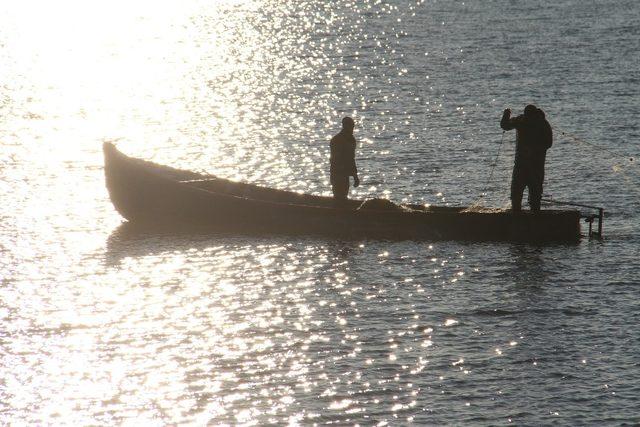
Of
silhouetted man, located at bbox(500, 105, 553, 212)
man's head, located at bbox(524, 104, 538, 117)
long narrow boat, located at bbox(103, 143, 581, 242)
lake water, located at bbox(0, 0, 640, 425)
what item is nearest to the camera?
lake water, located at bbox(0, 0, 640, 425)

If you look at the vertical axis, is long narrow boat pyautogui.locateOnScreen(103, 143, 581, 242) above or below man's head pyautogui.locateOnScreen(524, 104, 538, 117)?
below

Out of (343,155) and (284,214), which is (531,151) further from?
(284,214)

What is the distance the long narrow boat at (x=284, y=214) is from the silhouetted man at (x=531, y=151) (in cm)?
53

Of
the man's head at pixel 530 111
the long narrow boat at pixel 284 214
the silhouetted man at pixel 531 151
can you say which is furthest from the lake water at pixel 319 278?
the man's head at pixel 530 111

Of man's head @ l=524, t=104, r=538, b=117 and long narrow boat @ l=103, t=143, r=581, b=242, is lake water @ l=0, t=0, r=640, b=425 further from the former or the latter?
man's head @ l=524, t=104, r=538, b=117

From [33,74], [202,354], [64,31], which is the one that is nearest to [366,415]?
[202,354]

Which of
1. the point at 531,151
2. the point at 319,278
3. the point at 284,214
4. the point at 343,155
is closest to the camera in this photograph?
the point at 319,278

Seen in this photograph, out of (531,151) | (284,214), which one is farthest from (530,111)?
(284,214)

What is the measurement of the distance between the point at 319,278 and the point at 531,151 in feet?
18.1

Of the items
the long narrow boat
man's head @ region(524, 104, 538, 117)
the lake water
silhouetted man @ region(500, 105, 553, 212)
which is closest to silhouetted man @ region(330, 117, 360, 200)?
the long narrow boat

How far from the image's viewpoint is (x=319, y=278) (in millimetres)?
25906

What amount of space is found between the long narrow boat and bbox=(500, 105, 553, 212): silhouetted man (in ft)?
1.73

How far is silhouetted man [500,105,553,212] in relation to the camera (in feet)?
89.7

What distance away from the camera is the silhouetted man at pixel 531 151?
27328mm
